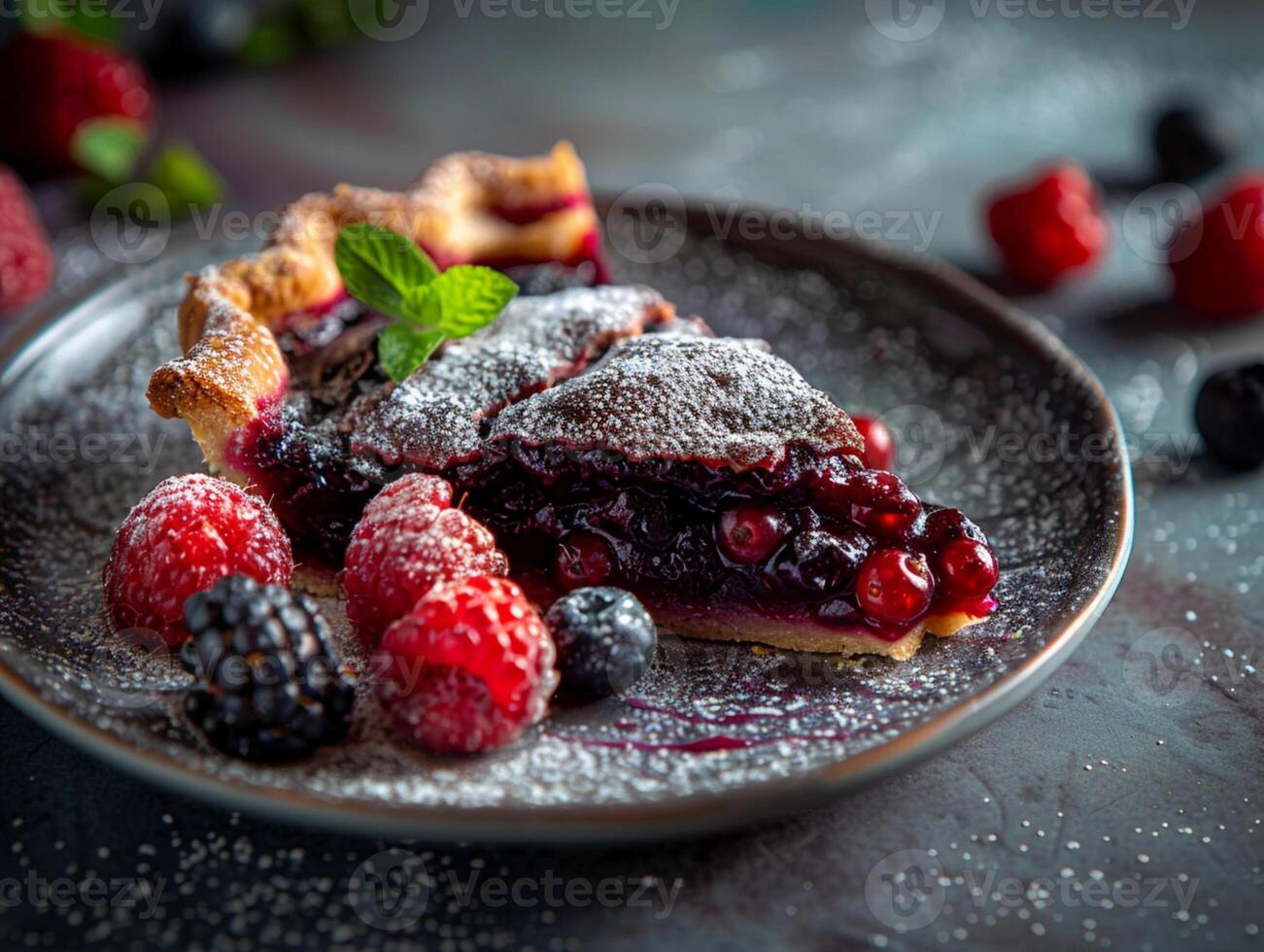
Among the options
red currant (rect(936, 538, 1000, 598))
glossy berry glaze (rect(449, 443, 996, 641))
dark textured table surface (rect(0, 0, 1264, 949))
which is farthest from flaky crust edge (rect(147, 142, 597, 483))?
red currant (rect(936, 538, 1000, 598))

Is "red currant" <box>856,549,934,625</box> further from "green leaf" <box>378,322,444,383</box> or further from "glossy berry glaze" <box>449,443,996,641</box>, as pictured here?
"green leaf" <box>378,322,444,383</box>

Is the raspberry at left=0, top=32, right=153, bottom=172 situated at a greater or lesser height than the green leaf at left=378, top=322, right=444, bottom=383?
greater

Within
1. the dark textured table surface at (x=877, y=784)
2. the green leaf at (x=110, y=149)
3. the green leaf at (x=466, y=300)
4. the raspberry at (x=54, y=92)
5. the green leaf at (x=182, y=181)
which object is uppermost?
the raspberry at (x=54, y=92)

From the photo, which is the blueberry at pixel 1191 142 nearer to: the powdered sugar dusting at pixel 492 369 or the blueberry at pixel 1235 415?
the blueberry at pixel 1235 415

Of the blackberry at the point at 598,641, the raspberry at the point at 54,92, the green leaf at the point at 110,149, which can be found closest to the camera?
the blackberry at the point at 598,641

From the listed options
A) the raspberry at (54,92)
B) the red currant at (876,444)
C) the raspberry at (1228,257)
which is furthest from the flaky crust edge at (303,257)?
the raspberry at (1228,257)

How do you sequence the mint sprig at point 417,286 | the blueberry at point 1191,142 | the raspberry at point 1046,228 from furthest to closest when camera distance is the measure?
1. the blueberry at point 1191,142
2. the raspberry at point 1046,228
3. the mint sprig at point 417,286
